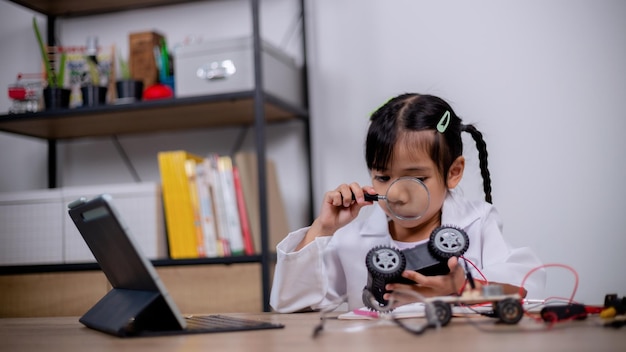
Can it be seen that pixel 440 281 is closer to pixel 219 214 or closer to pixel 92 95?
pixel 219 214

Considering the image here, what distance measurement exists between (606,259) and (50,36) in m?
1.99

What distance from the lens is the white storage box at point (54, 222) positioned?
2182mm

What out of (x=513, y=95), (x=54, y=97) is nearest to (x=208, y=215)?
(x=54, y=97)

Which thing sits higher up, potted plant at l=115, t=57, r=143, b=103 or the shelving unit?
potted plant at l=115, t=57, r=143, b=103

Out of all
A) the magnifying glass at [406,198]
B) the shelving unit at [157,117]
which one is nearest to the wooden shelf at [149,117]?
the shelving unit at [157,117]

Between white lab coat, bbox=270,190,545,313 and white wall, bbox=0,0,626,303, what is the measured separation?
26.8 inches

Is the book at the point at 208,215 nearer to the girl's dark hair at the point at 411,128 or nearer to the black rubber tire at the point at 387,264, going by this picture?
the girl's dark hair at the point at 411,128

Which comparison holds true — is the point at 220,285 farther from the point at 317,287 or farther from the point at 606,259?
the point at 606,259

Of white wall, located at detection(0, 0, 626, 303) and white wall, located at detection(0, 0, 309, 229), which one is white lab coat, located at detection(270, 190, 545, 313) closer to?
white wall, located at detection(0, 0, 626, 303)

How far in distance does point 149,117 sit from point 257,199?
0.44 meters

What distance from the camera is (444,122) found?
59.2 inches

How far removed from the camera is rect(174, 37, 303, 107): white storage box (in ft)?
6.92

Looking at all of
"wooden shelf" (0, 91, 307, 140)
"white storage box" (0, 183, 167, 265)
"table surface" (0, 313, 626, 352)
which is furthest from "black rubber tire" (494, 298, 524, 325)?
"white storage box" (0, 183, 167, 265)

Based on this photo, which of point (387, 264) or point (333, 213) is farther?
point (333, 213)
